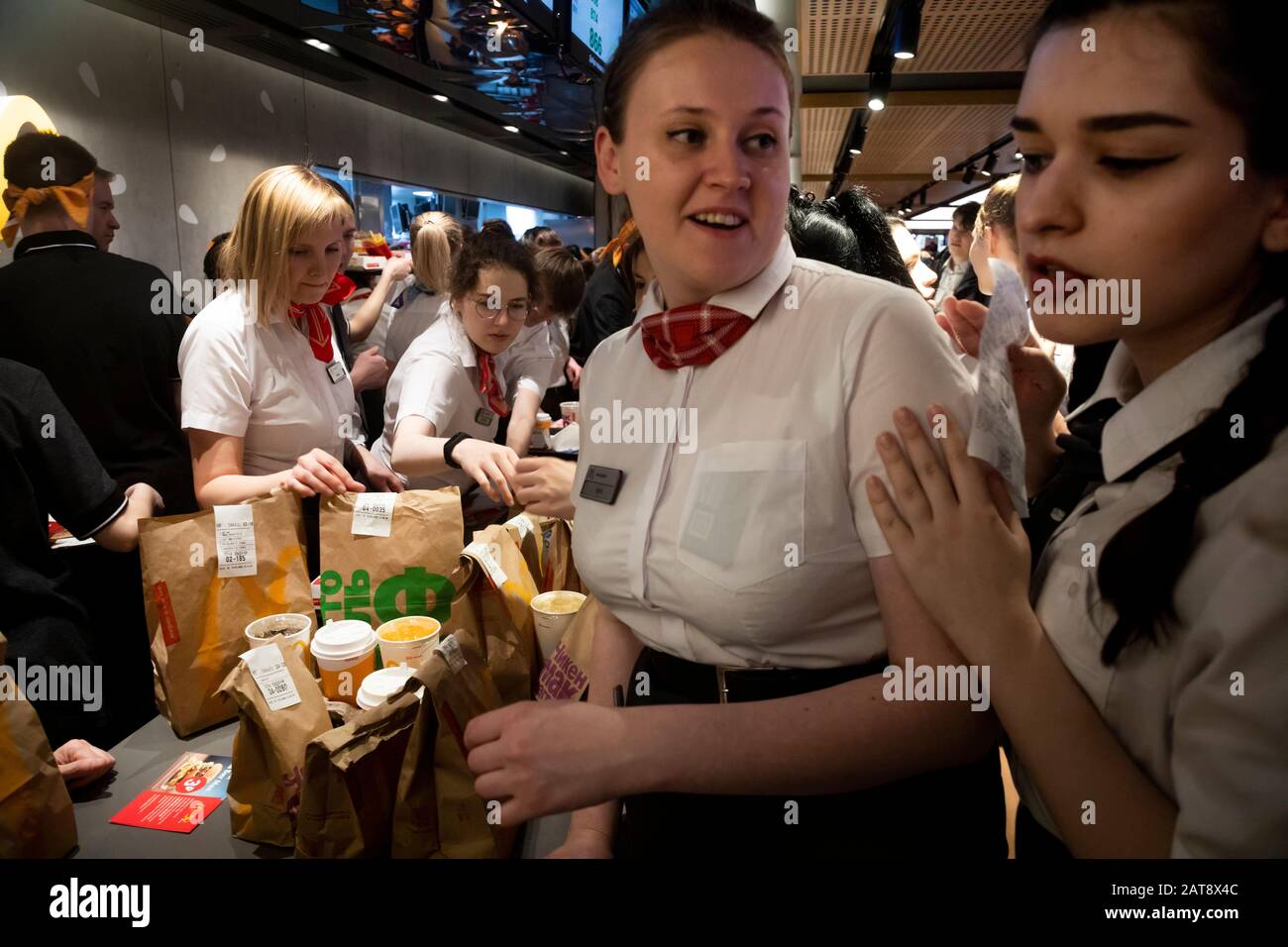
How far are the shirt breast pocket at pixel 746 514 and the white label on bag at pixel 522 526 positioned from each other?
0.81 metres

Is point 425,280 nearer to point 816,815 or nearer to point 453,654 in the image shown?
point 453,654

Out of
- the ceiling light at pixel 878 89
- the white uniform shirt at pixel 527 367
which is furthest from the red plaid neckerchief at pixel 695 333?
the ceiling light at pixel 878 89

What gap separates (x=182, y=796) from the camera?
4.47ft

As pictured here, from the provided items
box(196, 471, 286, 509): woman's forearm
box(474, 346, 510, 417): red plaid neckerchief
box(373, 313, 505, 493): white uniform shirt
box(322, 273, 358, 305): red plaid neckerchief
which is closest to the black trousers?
box(196, 471, 286, 509): woman's forearm

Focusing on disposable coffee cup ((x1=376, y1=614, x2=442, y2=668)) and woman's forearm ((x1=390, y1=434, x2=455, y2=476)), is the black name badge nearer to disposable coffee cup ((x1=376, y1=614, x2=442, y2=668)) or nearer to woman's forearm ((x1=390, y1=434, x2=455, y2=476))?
disposable coffee cup ((x1=376, y1=614, x2=442, y2=668))

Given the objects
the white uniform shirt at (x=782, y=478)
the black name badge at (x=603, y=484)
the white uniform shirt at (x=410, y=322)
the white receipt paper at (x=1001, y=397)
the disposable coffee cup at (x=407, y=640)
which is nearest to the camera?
the white receipt paper at (x=1001, y=397)

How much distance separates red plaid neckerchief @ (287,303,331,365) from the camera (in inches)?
90.7

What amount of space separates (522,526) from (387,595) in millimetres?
343

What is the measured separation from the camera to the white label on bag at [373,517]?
1744 mm

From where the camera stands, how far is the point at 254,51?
16.0 feet

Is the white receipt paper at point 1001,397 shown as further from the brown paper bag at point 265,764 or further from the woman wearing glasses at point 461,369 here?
the woman wearing glasses at point 461,369

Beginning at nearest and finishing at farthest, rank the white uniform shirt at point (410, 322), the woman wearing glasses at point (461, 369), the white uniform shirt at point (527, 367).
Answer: the woman wearing glasses at point (461, 369) < the white uniform shirt at point (527, 367) < the white uniform shirt at point (410, 322)
